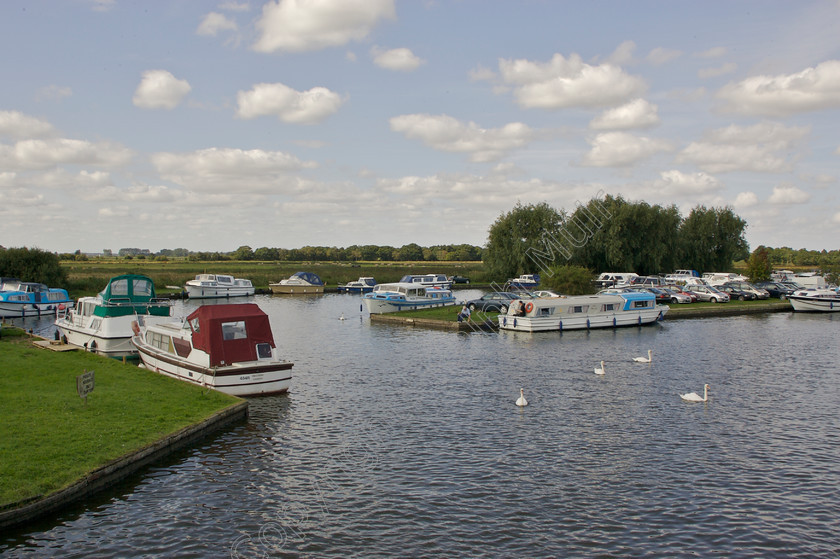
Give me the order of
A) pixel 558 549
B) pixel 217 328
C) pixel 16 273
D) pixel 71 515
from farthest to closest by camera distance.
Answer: pixel 16 273
pixel 217 328
pixel 71 515
pixel 558 549

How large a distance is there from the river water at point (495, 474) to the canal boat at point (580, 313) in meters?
18.0

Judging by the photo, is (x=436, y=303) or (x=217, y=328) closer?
(x=217, y=328)

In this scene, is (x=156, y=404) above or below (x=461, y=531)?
above

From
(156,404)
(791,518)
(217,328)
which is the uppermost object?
(217,328)

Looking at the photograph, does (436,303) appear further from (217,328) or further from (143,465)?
(143,465)

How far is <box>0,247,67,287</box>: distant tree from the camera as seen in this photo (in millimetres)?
80625

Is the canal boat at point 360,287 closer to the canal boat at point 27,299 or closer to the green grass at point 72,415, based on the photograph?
the canal boat at point 27,299

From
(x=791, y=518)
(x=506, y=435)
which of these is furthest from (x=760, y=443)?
(x=506, y=435)

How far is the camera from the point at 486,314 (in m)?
61.5

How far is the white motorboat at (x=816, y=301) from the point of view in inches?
2749

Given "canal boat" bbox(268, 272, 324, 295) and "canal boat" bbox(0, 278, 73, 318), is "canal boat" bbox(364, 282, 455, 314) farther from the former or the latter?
"canal boat" bbox(268, 272, 324, 295)

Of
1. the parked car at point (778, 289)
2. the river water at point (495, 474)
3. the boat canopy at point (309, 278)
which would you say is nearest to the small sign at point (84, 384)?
the river water at point (495, 474)

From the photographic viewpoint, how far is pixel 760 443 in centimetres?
2292

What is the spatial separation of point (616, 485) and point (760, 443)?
25.6ft
